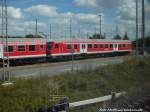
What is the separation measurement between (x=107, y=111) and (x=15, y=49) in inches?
1079

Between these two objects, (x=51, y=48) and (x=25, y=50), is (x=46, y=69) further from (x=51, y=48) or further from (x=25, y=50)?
(x=51, y=48)

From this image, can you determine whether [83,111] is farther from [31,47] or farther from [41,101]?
[31,47]

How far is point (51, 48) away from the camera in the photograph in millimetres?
42281

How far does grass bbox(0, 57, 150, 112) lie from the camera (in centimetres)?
1302

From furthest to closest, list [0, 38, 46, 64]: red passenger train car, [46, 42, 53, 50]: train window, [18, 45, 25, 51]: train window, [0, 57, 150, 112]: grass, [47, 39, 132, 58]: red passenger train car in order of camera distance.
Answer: [47, 39, 132, 58]: red passenger train car, [46, 42, 53, 50]: train window, [18, 45, 25, 51]: train window, [0, 38, 46, 64]: red passenger train car, [0, 57, 150, 112]: grass

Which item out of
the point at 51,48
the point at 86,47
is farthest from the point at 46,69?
the point at 86,47

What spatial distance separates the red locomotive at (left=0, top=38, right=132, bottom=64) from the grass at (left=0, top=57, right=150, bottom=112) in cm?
957

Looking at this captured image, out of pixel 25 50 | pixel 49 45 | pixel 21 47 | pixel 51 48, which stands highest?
pixel 49 45

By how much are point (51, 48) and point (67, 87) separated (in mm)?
26357

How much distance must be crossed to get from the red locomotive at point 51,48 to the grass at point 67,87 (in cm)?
957

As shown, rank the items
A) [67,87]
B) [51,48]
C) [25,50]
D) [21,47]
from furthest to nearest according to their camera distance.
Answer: [51,48]
[25,50]
[21,47]
[67,87]

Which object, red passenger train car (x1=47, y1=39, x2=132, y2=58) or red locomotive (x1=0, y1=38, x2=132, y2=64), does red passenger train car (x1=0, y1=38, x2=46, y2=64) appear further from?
red passenger train car (x1=47, y1=39, x2=132, y2=58)

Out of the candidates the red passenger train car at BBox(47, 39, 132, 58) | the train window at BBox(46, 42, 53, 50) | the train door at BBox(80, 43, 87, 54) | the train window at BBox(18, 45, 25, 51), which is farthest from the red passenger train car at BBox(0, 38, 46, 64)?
the train door at BBox(80, 43, 87, 54)

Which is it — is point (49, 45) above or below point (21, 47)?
above
